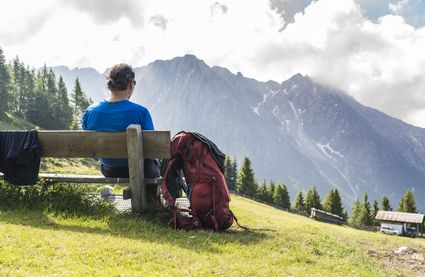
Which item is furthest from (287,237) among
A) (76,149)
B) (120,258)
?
(76,149)

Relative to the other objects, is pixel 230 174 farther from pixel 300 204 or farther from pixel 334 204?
pixel 334 204

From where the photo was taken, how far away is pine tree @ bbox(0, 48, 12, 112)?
103375 millimetres

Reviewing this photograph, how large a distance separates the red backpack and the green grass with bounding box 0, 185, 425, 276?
0.37m

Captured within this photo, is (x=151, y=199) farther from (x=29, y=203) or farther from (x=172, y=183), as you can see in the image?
(x=29, y=203)

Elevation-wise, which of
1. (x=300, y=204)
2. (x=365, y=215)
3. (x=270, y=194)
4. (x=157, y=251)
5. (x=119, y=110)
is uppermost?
(x=119, y=110)

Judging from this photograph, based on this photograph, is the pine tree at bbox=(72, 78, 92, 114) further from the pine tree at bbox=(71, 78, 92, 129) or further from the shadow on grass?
the shadow on grass

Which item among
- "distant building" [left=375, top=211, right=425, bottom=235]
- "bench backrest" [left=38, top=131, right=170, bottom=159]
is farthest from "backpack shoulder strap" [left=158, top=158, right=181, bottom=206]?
"distant building" [left=375, top=211, right=425, bottom=235]

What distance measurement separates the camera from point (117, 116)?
742cm

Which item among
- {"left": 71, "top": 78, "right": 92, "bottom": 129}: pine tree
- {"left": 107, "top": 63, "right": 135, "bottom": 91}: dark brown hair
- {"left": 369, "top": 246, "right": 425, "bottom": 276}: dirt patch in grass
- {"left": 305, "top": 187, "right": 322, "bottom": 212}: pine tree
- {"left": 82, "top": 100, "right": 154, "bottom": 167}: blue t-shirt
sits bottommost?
{"left": 305, "top": 187, "right": 322, "bottom": 212}: pine tree

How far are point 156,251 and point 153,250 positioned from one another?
5cm

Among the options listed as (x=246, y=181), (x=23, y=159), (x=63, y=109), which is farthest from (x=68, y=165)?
(x=23, y=159)

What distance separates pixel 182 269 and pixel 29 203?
14.6 ft

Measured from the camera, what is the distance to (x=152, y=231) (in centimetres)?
637

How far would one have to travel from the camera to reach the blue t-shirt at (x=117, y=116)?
7395mm
